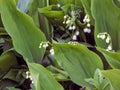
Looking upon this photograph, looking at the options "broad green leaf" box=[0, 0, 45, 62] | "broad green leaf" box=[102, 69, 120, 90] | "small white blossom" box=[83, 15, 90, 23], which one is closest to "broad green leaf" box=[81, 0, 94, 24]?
"small white blossom" box=[83, 15, 90, 23]

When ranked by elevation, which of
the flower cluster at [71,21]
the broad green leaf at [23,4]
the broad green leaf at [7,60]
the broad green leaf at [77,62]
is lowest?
the broad green leaf at [7,60]

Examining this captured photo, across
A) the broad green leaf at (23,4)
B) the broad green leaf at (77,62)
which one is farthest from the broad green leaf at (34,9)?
the broad green leaf at (77,62)

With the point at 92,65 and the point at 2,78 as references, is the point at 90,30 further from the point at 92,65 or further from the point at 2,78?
the point at 2,78

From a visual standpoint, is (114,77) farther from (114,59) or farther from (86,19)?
(86,19)

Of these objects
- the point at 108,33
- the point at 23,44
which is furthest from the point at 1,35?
the point at 108,33

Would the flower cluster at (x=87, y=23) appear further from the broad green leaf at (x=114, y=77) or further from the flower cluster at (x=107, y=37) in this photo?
the broad green leaf at (x=114, y=77)

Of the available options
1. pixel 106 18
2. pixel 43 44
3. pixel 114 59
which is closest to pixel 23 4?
pixel 43 44

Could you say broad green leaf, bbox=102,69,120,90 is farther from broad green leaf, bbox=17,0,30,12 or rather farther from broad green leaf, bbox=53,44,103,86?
broad green leaf, bbox=17,0,30,12
